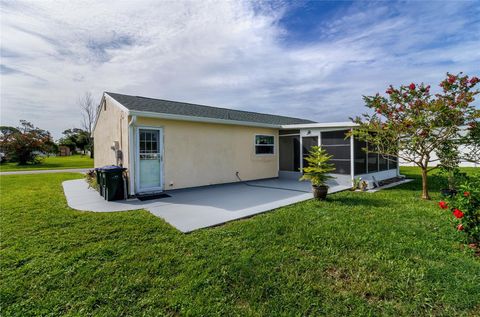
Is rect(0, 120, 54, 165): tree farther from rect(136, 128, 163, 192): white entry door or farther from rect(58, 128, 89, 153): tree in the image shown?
rect(136, 128, 163, 192): white entry door

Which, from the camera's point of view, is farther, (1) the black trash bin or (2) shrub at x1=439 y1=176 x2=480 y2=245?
(1) the black trash bin

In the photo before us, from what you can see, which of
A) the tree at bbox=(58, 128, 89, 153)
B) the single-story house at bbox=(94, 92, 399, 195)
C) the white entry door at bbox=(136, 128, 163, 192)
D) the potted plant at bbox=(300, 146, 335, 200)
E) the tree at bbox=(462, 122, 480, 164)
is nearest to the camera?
the potted plant at bbox=(300, 146, 335, 200)

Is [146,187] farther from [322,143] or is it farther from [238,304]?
[322,143]

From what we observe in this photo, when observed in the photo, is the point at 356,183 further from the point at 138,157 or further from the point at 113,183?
the point at 113,183

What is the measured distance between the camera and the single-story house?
25.9ft

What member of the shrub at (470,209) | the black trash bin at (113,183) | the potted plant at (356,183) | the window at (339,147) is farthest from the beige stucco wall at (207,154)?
the shrub at (470,209)

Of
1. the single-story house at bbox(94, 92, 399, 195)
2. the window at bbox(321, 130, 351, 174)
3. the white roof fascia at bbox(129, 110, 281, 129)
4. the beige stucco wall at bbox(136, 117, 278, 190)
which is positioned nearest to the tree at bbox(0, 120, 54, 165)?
the single-story house at bbox(94, 92, 399, 195)

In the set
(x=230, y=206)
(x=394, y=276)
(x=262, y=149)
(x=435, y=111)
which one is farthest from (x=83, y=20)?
(x=435, y=111)

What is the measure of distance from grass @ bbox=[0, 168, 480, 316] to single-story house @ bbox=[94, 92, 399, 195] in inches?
131

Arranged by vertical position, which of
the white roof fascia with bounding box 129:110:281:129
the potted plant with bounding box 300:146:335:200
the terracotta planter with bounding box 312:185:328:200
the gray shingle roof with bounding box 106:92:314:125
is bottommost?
the terracotta planter with bounding box 312:185:328:200

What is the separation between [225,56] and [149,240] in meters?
9.32

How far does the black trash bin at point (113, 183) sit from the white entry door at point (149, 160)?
56 cm

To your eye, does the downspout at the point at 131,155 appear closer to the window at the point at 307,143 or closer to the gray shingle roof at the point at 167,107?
the gray shingle roof at the point at 167,107

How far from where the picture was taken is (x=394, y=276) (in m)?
2.87
